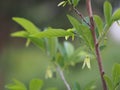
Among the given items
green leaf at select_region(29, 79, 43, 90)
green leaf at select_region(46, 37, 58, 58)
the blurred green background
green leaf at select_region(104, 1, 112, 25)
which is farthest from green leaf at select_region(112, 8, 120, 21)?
the blurred green background

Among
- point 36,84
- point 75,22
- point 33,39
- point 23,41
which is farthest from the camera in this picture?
point 23,41

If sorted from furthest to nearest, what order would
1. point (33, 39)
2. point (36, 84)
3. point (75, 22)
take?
point (33, 39), point (36, 84), point (75, 22)

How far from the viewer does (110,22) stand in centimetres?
89

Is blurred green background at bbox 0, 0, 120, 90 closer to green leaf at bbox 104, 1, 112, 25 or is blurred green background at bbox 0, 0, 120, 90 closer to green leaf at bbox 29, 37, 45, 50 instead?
green leaf at bbox 29, 37, 45, 50

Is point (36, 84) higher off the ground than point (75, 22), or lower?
lower

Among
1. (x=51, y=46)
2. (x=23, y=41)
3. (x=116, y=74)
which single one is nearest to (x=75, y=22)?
(x=116, y=74)

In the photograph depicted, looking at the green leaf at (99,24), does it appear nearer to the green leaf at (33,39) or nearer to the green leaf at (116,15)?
the green leaf at (116,15)

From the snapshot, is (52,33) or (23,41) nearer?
(52,33)

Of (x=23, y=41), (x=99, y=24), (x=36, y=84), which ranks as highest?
(x=99, y=24)

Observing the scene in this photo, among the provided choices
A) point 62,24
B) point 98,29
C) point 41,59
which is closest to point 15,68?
point 41,59

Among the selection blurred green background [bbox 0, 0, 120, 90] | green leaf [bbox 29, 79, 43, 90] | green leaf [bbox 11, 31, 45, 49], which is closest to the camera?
green leaf [bbox 29, 79, 43, 90]

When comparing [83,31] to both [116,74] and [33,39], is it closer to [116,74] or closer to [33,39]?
[116,74]

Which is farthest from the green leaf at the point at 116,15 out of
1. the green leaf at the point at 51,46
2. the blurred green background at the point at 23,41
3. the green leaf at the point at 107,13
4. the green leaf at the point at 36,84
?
the blurred green background at the point at 23,41

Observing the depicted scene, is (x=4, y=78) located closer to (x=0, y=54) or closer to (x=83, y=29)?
(x=0, y=54)
